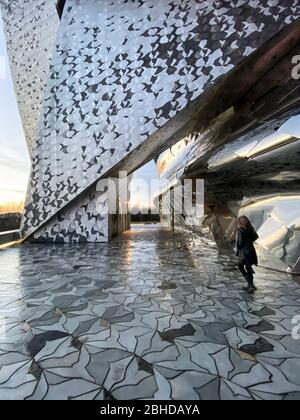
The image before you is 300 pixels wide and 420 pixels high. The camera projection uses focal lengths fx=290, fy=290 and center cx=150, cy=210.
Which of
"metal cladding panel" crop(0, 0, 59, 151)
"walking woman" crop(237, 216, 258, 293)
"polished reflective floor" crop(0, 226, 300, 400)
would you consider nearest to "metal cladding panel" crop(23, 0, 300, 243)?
"metal cladding panel" crop(0, 0, 59, 151)

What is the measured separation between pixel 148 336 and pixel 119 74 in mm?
9299

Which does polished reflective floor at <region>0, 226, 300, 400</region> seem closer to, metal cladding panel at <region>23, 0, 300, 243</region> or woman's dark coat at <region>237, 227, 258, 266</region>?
woman's dark coat at <region>237, 227, 258, 266</region>

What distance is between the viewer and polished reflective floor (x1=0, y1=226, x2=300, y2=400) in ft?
6.83

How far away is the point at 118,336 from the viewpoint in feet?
9.59

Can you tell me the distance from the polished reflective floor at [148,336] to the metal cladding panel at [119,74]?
550cm

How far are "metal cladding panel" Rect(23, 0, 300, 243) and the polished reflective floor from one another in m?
5.50

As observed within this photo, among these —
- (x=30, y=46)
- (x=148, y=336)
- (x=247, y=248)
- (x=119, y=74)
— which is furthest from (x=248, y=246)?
(x=30, y=46)

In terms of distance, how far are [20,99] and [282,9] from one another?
13.8m

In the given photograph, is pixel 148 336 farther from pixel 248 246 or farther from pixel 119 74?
pixel 119 74

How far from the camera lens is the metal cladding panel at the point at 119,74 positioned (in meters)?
8.79

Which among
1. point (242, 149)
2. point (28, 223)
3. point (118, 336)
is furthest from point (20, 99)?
point (118, 336)

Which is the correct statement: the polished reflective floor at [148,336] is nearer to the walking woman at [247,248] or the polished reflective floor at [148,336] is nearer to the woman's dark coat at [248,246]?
the walking woman at [247,248]

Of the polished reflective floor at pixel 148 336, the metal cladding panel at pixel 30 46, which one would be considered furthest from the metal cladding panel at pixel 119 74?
the polished reflective floor at pixel 148 336

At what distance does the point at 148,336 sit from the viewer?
9.54 ft
